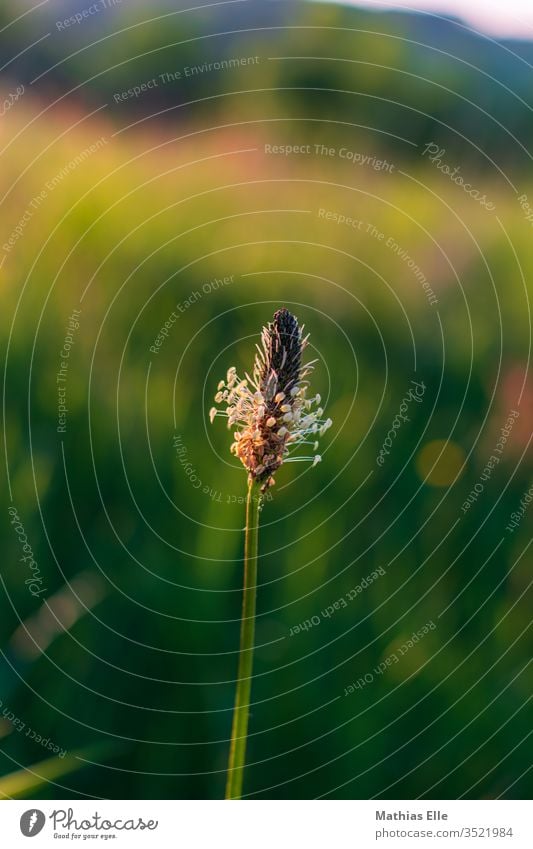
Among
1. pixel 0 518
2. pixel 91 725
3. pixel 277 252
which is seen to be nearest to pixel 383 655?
pixel 91 725

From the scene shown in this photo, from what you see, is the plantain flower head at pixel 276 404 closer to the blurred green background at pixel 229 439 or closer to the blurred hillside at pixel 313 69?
the blurred green background at pixel 229 439

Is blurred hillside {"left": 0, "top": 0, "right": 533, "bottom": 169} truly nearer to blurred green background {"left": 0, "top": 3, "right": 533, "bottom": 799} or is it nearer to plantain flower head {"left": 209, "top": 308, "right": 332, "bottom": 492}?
blurred green background {"left": 0, "top": 3, "right": 533, "bottom": 799}

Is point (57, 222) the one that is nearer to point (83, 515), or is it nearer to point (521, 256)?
point (83, 515)
